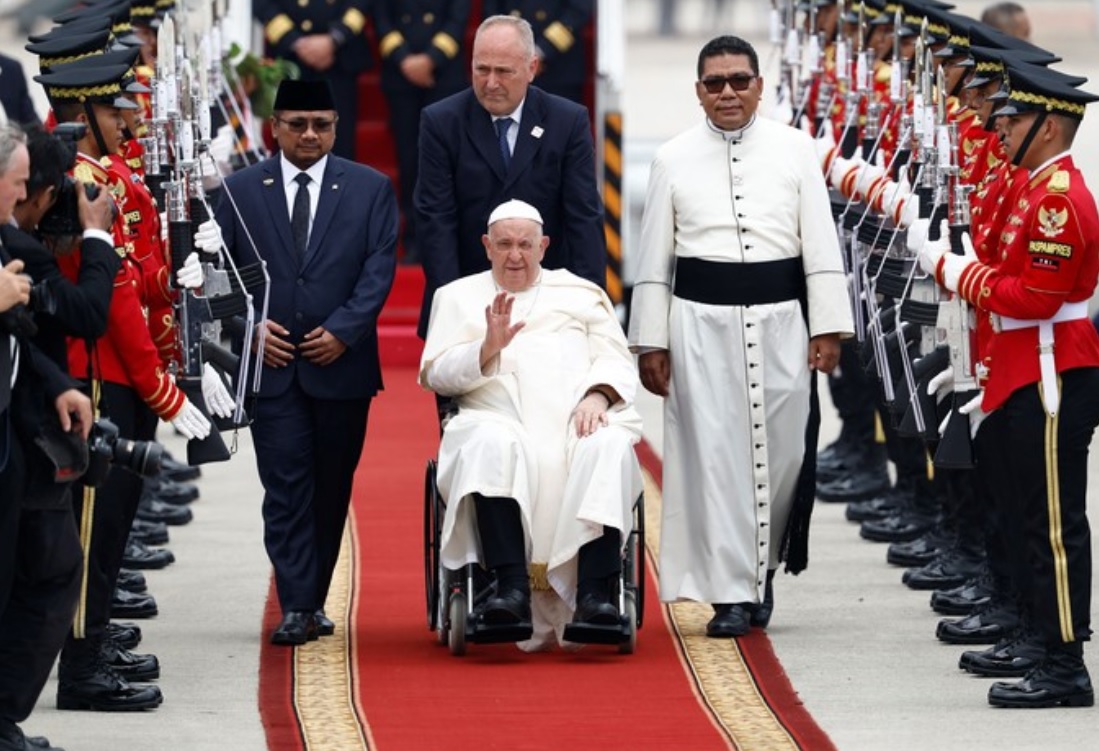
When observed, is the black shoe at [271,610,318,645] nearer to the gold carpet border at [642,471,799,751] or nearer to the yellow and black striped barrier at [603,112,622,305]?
the gold carpet border at [642,471,799,751]

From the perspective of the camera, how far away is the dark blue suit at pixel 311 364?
962 cm

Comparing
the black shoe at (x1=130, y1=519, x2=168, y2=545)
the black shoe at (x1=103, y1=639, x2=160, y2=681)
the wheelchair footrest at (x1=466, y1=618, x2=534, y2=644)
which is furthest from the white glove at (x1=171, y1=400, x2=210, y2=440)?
the black shoe at (x1=130, y1=519, x2=168, y2=545)

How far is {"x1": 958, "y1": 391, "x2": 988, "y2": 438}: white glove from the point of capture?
899cm

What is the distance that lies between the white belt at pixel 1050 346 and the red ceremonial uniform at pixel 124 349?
2.34 metres

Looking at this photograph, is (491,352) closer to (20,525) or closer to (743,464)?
(743,464)

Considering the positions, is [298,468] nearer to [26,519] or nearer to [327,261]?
[327,261]

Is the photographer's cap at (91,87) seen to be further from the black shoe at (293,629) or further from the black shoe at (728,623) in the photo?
the black shoe at (728,623)

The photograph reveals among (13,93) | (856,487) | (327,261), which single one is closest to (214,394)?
(327,261)

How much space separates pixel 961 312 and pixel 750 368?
0.81m

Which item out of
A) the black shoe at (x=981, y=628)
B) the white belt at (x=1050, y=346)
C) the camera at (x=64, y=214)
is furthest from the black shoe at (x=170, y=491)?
the white belt at (x=1050, y=346)

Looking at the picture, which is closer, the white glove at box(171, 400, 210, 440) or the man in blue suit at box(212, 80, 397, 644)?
the white glove at box(171, 400, 210, 440)

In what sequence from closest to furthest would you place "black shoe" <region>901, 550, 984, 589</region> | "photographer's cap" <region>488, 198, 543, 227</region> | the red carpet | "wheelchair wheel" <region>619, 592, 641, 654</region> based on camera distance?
the red carpet → "wheelchair wheel" <region>619, 592, 641, 654</region> → "photographer's cap" <region>488, 198, 543, 227</region> → "black shoe" <region>901, 550, 984, 589</region>

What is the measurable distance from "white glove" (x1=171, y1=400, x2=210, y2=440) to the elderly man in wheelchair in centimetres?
76

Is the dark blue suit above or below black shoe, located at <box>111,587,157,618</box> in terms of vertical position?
above
